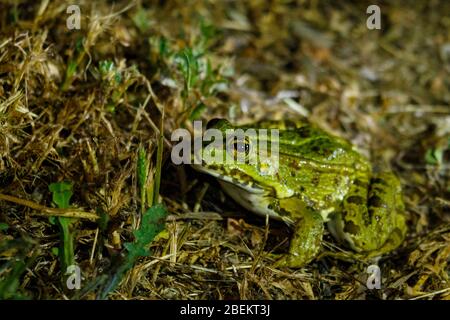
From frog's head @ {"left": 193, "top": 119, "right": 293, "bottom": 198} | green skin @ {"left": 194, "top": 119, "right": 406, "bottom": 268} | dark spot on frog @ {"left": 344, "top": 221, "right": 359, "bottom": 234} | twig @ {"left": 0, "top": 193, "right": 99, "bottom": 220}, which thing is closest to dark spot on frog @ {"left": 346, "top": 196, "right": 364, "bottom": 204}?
green skin @ {"left": 194, "top": 119, "right": 406, "bottom": 268}

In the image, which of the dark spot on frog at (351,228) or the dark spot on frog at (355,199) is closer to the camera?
the dark spot on frog at (351,228)

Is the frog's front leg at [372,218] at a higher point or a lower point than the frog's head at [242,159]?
lower

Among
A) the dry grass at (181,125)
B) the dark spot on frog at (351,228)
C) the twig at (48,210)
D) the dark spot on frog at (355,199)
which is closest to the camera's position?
the twig at (48,210)

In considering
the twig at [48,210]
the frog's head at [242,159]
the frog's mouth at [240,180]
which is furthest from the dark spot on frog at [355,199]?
the twig at [48,210]

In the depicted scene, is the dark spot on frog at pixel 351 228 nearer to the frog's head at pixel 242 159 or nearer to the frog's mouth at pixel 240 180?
the frog's head at pixel 242 159

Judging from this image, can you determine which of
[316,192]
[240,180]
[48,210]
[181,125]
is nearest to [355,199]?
[316,192]

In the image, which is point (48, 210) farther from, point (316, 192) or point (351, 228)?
point (351, 228)

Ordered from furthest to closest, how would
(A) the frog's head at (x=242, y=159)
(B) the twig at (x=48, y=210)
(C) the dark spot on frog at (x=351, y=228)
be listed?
(C) the dark spot on frog at (x=351, y=228) → (A) the frog's head at (x=242, y=159) → (B) the twig at (x=48, y=210)

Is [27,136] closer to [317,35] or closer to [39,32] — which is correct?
[39,32]

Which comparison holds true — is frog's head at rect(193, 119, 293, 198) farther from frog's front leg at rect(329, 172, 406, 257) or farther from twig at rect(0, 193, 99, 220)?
twig at rect(0, 193, 99, 220)
